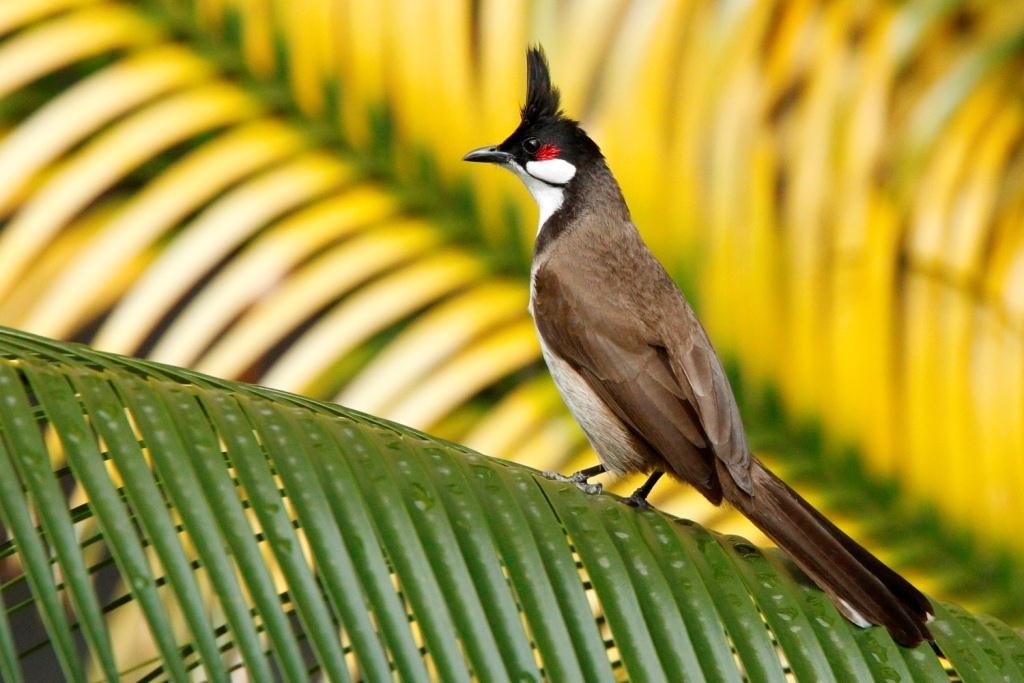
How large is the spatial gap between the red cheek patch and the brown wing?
0.44 meters

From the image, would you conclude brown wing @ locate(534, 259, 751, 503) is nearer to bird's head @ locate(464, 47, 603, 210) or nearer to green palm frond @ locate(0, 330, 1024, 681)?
bird's head @ locate(464, 47, 603, 210)

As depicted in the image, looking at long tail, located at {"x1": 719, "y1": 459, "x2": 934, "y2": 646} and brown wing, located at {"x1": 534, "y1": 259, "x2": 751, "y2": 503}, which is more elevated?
brown wing, located at {"x1": 534, "y1": 259, "x2": 751, "y2": 503}

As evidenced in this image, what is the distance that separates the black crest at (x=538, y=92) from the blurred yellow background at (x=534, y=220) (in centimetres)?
18

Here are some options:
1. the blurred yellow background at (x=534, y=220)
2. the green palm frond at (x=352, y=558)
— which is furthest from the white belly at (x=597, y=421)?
the green palm frond at (x=352, y=558)

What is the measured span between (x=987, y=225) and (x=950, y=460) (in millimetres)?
719

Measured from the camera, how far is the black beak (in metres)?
3.43

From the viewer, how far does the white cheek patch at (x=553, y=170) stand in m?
3.54

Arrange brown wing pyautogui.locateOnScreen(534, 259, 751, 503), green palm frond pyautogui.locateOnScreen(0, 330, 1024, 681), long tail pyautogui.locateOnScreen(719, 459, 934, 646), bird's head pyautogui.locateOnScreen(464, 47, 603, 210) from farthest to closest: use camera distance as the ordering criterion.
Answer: bird's head pyautogui.locateOnScreen(464, 47, 603, 210)
brown wing pyautogui.locateOnScreen(534, 259, 751, 503)
long tail pyautogui.locateOnScreen(719, 459, 934, 646)
green palm frond pyautogui.locateOnScreen(0, 330, 1024, 681)

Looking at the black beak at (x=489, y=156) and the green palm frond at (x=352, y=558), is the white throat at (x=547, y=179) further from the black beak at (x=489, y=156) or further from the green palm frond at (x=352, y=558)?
the green palm frond at (x=352, y=558)

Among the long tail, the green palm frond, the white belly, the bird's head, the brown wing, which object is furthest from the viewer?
the bird's head

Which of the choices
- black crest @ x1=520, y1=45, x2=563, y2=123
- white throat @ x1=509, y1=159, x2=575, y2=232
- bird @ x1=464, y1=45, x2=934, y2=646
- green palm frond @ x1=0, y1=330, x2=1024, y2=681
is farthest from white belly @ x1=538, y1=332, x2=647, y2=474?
green palm frond @ x1=0, y1=330, x2=1024, y2=681

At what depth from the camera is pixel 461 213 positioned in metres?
3.71

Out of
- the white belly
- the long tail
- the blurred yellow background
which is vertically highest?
the blurred yellow background

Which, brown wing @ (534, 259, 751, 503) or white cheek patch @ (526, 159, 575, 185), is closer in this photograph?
brown wing @ (534, 259, 751, 503)
